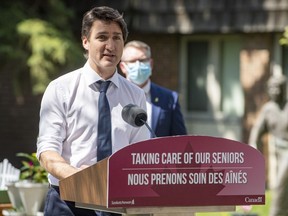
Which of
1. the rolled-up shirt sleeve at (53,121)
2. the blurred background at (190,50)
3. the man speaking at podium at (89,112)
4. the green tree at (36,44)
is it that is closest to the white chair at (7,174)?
the man speaking at podium at (89,112)

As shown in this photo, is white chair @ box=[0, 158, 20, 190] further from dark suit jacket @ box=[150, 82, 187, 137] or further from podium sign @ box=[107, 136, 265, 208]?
podium sign @ box=[107, 136, 265, 208]

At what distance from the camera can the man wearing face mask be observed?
26.8 feet

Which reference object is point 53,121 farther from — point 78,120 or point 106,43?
point 106,43

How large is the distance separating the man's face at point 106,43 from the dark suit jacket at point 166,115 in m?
3.34

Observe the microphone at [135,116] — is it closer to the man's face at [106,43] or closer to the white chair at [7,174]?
the man's face at [106,43]

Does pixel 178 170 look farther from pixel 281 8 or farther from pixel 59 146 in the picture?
pixel 281 8

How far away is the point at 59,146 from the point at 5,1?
15034 millimetres

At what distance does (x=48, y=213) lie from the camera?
16.2ft

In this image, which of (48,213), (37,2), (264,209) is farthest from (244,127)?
(48,213)

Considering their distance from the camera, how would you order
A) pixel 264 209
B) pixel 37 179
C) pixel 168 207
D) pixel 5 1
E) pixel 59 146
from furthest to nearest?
1. pixel 5 1
2. pixel 264 209
3. pixel 37 179
4. pixel 59 146
5. pixel 168 207

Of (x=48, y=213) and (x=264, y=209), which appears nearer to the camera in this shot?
(x=48, y=213)

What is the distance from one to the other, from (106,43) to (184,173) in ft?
2.82

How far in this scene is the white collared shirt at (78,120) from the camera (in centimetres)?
478

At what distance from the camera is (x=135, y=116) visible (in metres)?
4.60
